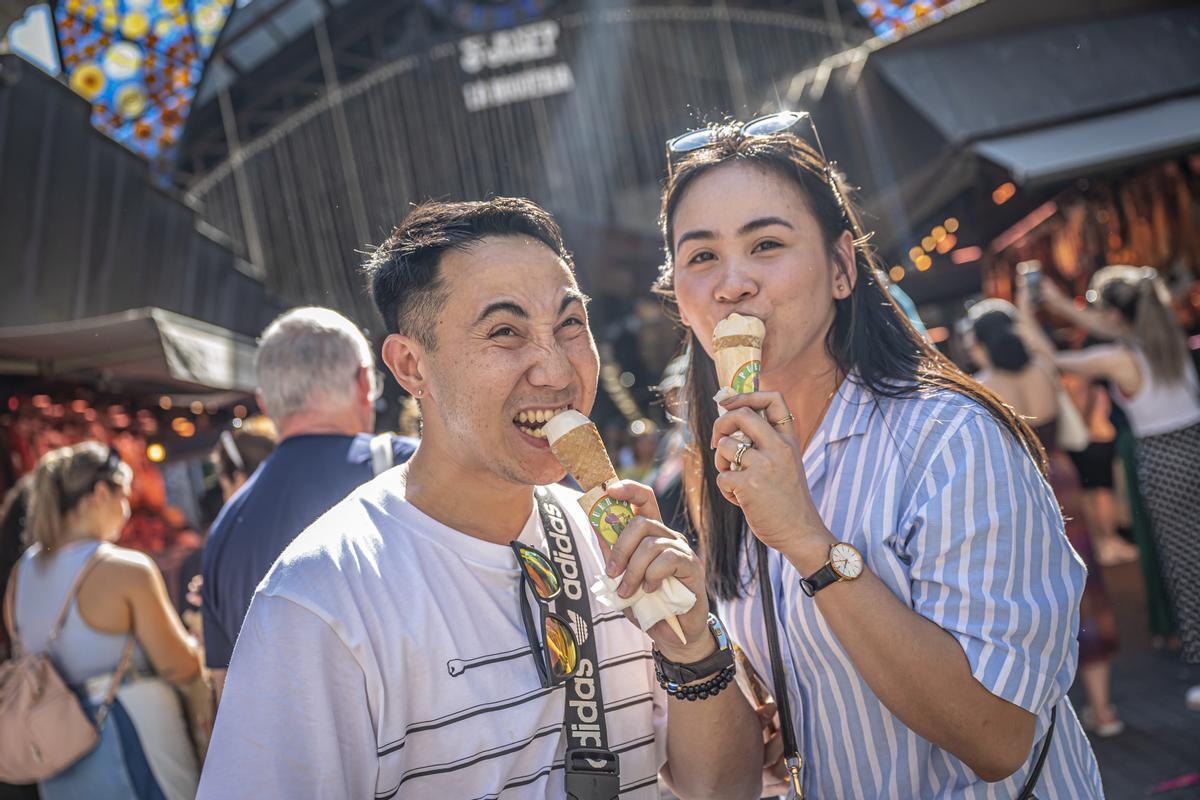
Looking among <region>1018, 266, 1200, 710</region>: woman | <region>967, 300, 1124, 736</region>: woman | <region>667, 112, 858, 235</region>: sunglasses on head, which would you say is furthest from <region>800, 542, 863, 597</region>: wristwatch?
<region>1018, 266, 1200, 710</region>: woman

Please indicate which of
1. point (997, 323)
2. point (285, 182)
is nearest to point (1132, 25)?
point (997, 323)

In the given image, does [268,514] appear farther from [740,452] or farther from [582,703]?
[740,452]

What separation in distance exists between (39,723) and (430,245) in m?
2.95

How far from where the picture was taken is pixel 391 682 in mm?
1663

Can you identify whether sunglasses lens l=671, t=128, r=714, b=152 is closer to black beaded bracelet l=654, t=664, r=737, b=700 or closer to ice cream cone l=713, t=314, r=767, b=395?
ice cream cone l=713, t=314, r=767, b=395

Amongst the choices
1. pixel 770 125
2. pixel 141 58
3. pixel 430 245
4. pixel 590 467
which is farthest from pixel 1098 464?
pixel 141 58

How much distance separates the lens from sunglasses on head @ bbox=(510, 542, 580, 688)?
1.82m

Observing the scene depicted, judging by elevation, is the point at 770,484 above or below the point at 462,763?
above

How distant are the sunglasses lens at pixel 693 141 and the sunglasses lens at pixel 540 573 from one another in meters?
1.06

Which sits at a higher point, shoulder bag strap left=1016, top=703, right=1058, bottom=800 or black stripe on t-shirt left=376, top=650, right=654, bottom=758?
black stripe on t-shirt left=376, top=650, right=654, bottom=758

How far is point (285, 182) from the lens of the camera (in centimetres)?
1232

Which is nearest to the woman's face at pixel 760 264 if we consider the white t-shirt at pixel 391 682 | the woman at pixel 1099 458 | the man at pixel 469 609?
the man at pixel 469 609

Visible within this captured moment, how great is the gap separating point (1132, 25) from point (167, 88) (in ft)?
34.9

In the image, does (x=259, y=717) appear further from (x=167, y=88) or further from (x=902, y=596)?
(x=167, y=88)
